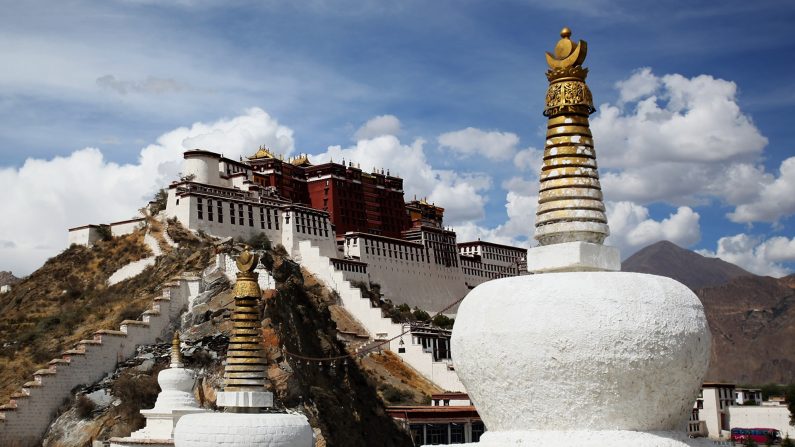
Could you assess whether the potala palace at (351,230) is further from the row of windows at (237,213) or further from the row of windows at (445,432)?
the row of windows at (445,432)

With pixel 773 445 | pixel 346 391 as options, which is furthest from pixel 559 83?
pixel 773 445

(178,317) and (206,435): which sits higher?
(178,317)

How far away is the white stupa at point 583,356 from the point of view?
9195 millimetres

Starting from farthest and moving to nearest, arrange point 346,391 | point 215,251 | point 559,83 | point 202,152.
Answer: point 202,152 → point 215,251 → point 346,391 → point 559,83

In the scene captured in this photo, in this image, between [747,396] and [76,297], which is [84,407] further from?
[747,396]

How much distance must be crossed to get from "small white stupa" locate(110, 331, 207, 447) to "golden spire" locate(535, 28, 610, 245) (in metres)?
18.4

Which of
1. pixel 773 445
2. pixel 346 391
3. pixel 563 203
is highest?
pixel 563 203

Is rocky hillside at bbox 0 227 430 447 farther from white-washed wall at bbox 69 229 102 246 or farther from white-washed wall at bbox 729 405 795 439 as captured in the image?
white-washed wall at bbox 729 405 795 439

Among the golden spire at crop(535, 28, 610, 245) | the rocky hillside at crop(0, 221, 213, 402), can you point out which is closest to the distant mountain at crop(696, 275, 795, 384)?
the rocky hillside at crop(0, 221, 213, 402)

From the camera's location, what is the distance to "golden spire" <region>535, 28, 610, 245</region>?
34.7 feet

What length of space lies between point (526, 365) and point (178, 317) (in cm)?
4205

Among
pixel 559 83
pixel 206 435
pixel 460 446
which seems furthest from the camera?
pixel 206 435

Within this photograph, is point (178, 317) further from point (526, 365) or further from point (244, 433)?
point (526, 365)

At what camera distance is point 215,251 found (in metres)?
56.3
